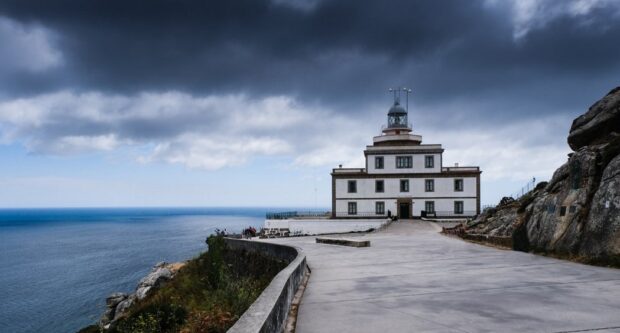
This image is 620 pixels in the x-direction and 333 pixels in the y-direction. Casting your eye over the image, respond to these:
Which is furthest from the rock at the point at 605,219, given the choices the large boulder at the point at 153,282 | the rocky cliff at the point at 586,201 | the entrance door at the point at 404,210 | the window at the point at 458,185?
the window at the point at 458,185

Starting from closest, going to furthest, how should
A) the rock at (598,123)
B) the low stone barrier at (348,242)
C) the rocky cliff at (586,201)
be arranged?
the rocky cliff at (586,201) → the rock at (598,123) → the low stone barrier at (348,242)

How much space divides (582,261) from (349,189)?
40544 millimetres

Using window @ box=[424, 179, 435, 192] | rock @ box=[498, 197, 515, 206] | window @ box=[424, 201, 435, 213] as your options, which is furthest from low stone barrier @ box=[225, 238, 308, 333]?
window @ box=[424, 179, 435, 192]

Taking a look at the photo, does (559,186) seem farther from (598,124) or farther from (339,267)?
(339,267)

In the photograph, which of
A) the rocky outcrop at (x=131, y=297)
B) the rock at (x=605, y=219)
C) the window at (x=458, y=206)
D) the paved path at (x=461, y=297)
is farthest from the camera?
the window at (x=458, y=206)

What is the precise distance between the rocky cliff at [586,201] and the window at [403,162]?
113 feet

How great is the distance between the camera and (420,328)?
6965mm

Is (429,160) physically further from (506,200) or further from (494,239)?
(494,239)

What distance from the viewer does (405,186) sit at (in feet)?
179

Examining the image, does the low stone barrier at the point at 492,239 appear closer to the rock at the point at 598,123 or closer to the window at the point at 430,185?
the rock at the point at 598,123

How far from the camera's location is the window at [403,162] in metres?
54.8

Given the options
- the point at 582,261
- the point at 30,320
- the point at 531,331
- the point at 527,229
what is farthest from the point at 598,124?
the point at 30,320

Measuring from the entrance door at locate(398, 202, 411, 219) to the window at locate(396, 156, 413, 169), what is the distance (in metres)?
4.04

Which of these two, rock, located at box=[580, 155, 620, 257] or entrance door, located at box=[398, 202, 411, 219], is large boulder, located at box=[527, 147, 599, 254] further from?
entrance door, located at box=[398, 202, 411, 219]
